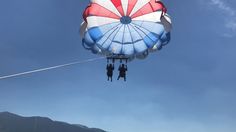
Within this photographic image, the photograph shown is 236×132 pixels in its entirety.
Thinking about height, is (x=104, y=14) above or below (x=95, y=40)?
above

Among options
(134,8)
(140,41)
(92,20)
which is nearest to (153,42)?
(140,41)

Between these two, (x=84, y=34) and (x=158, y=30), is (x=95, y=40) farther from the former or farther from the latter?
(x=158, y=30)

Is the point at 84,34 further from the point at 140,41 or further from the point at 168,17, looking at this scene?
the point at 168,17

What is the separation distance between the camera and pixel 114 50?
3316cm

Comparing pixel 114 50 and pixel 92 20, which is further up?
pixel 92 20

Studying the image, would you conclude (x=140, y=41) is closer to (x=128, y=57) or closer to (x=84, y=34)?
(x=128, y=57)

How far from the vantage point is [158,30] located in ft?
108

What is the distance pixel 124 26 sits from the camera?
110ft

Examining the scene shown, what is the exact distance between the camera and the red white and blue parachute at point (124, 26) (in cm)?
3322

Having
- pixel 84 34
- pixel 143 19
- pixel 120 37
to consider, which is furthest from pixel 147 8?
pixel 84 34

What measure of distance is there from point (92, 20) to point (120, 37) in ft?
9.09

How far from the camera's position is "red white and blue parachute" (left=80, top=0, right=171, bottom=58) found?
33.2m

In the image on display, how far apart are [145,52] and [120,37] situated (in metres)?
2.87

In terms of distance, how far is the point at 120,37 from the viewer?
33.3 metres
